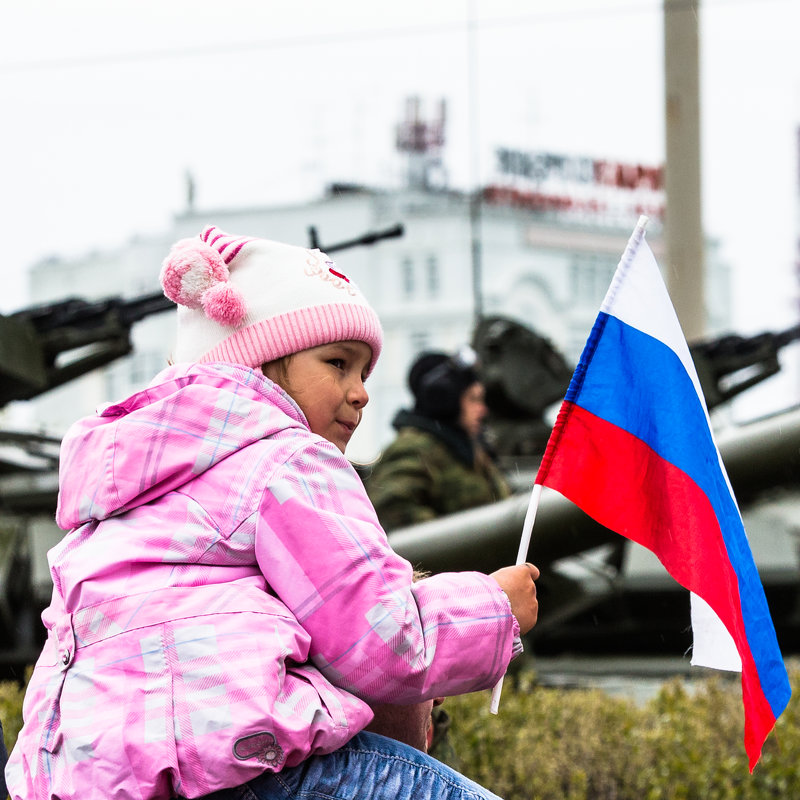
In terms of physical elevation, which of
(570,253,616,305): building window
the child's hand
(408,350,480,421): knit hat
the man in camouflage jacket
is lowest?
(570,253,616,305): building window

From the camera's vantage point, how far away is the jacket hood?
1.81 m

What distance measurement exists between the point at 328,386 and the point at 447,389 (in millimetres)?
4668

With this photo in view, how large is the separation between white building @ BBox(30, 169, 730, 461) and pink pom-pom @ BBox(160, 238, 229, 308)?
556cm

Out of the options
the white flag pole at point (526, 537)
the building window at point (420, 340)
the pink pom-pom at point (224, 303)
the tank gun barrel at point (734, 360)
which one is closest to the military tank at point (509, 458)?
the tank gun barrel at point (734, 360)

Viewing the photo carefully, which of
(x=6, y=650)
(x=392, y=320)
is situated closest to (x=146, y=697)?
(x=6, y=650)

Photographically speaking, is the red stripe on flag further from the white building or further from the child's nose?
the white building

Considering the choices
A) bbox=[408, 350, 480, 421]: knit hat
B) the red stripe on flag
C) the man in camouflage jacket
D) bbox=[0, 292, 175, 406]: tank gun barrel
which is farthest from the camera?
bbox=[408, 350, 480, 421]: knit hat

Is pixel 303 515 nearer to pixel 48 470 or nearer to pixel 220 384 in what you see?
pixel 220 384

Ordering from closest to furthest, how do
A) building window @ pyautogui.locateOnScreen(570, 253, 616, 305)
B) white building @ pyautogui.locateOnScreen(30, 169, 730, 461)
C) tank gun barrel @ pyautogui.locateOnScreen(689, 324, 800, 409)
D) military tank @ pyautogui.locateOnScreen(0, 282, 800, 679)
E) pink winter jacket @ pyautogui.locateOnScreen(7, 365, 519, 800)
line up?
pink winter jacket @ pyautogui.locateOnScreen(7, 365, 519, 800)
military tank @ pyautogui.locateOnScreen(0, 282, 800, 679)
tank gun barrel @ pyautogui.locateOnScreen(689, 324, 800, 409)
white building @ pyautogui.locateOnScreen(30, 169, 730, 461)
building window @ pyautogui.locateOnScreen(570, 253, 616, 305)

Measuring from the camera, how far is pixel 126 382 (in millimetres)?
8680

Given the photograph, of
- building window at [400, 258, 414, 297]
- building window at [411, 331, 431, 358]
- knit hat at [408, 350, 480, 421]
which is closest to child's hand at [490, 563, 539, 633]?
knit hat at [408, 350, 480, 421]

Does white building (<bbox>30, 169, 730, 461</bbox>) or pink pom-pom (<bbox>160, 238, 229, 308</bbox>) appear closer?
pink pom-pom (<bbox>160, 238, 229, 308</bbox>)

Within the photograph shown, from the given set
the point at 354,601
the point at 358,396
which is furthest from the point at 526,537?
the point at 354,601

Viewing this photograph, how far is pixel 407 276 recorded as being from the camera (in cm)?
1532
